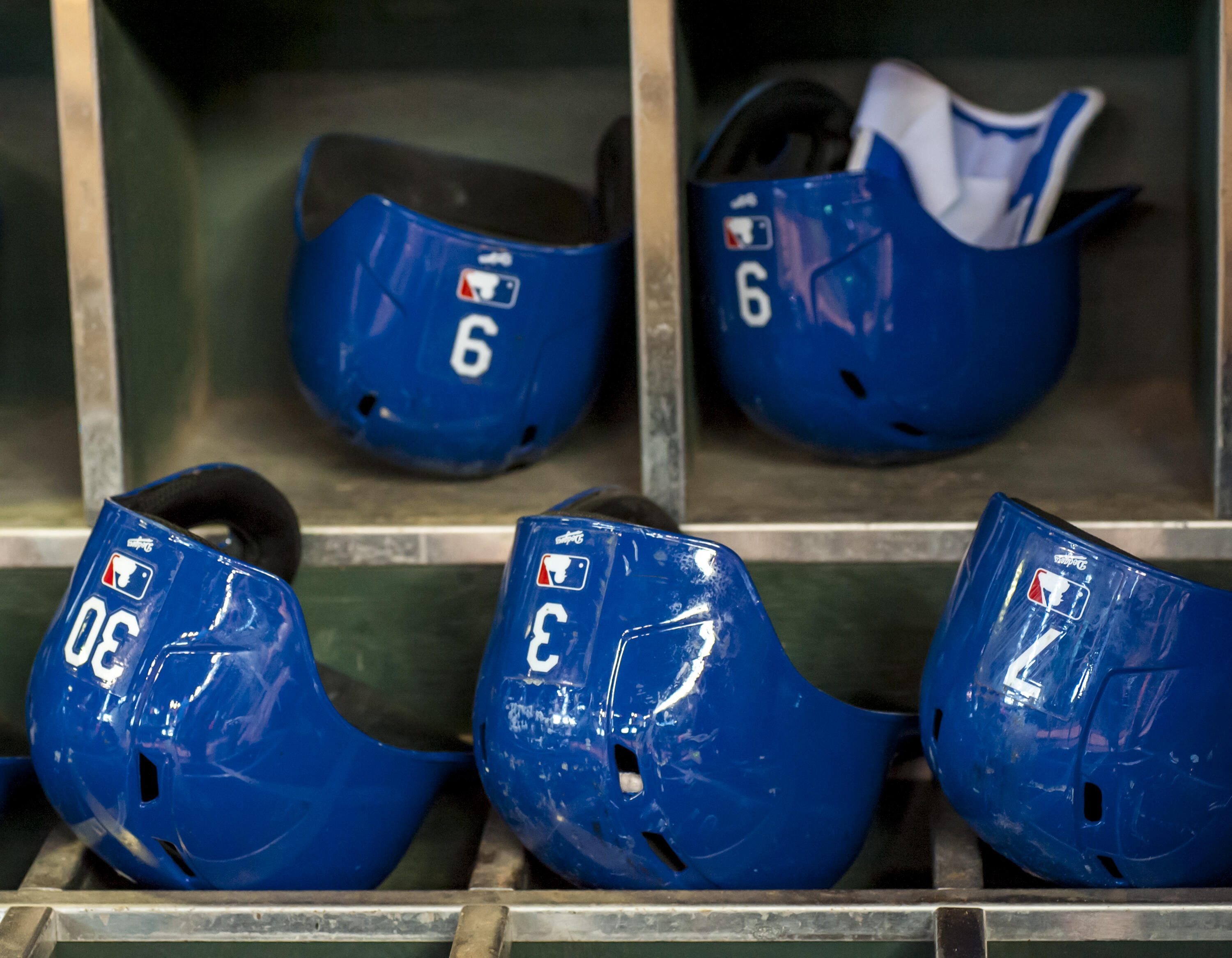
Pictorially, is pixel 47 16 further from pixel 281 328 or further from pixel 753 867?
pixel 753 867

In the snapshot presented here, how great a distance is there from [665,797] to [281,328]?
46.7 inches

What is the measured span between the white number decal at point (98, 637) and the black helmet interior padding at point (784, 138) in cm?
94

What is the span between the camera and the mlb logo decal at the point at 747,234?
1.74 metres

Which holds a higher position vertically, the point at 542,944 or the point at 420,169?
the point at 420,169

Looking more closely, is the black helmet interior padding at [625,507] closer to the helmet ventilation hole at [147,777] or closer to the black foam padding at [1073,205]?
the helmet ventilation hole at [147,777]

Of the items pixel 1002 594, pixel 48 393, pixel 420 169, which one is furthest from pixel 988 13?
pixel 48 393

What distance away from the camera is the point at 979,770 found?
130 cm

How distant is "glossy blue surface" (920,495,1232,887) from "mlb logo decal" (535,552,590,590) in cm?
38

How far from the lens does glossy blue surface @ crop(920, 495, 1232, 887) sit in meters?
1.23

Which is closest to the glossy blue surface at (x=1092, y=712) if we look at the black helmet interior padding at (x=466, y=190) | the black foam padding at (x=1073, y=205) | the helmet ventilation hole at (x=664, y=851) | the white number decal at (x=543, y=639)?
the helmet ventilation hole at (x=664, y=851)

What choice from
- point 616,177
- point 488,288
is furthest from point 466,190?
point 488,288

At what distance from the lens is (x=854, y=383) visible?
177cm

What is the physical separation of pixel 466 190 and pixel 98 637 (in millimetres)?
1017

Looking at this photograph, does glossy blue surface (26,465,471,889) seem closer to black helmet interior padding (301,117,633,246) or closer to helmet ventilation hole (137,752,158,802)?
helmet ventilation hole (137,752,158,802)
